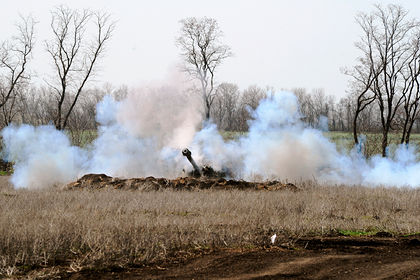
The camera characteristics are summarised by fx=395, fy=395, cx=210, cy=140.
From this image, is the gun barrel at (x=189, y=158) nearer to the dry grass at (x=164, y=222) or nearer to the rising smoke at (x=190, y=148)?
the rising smoke at (x=190, y=148)

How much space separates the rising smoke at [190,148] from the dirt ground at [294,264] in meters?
12.4

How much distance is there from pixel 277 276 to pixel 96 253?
292 centimetres

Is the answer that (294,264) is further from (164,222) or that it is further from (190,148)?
(190,148)

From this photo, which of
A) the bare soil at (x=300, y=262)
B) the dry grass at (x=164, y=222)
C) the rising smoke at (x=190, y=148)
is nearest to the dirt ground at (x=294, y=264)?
the bare soil at (x=300, y=262)

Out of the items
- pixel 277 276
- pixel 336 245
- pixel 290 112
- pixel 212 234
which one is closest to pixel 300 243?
pixel 336 245

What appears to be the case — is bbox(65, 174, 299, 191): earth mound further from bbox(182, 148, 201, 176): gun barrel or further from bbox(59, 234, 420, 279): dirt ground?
bbox(59, 234, 420, 279): dirt ground

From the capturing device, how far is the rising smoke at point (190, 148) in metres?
19.5

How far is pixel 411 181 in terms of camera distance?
19.1 m

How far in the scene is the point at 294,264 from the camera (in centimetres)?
625

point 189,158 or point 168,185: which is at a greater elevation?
point 189,158

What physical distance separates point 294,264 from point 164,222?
368 cm

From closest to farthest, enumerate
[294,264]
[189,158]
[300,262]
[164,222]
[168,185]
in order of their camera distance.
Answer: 1. [294,264]
2. [300,262]
3. [164,222]
4. [168,185]
5. [189,158]

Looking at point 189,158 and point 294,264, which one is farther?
point 189,158

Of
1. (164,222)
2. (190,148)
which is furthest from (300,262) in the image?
(190,148)
